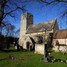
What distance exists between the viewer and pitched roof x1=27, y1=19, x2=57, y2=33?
45.1 meters

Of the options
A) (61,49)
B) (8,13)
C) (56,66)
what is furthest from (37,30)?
(56,66)

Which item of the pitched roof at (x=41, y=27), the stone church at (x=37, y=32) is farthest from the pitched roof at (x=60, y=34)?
the pitched roof at (x=41, y=27)

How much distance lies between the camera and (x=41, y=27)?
1896 inches

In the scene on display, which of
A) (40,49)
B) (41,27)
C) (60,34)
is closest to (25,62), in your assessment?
(40,49)

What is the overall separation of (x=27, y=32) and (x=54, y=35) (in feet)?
46.3

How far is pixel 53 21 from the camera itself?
45.7m

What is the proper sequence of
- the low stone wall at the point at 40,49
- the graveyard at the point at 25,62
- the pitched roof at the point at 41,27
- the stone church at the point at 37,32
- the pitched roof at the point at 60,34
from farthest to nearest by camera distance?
the pitched roof at the point at 41,27 → the stone church at the point at 37,32 → the pitched roof at the point at 60,34 → the low stone wall at the point at 40,49 → the graveyard at the point at 25,62

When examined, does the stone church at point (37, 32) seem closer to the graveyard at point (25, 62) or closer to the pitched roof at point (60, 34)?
the pitched roof at point (60, 34)

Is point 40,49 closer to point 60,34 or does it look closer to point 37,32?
point 60,34

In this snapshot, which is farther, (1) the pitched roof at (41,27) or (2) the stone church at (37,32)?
(1) the pitched roof at (41,27)

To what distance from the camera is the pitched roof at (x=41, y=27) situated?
148 ft

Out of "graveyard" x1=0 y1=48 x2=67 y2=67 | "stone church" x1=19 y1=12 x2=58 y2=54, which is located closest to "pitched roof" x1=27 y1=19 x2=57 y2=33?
"stone church" x1=19 y1=12 x2=58 y2=54

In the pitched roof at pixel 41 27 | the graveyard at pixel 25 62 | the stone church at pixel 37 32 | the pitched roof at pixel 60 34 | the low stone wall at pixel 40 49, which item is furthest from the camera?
the pitched roof at pixel 41 27

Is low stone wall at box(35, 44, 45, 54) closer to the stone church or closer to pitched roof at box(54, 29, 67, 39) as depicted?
the stone church
